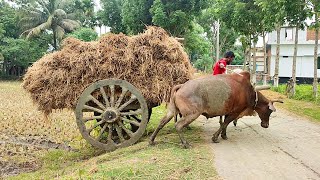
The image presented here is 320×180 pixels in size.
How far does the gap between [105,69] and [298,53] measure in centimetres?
2774

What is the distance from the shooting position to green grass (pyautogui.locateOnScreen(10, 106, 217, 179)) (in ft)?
18.8

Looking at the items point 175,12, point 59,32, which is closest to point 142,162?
point 175,12

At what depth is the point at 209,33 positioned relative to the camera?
149ft

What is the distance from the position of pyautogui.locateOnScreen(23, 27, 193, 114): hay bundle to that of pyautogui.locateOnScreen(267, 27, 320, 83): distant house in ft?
84.8

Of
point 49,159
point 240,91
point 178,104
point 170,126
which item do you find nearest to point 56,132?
point 49,159

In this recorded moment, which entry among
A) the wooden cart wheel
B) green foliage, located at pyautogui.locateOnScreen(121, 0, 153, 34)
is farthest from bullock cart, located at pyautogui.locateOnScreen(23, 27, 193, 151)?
green foliage, located at pyautogui.locateOnScreen(121, 0, 153, 34)

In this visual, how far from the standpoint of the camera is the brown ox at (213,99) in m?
7.47

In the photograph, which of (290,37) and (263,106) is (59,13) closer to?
(290,37)

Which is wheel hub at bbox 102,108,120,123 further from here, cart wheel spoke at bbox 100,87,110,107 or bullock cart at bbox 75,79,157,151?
cart wheel spoke at bbox 100,87,110,107

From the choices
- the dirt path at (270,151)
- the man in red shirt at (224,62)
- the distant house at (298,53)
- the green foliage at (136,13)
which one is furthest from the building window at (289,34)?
the man in red shirt at (224,62)

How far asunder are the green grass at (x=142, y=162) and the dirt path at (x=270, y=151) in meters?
0.33

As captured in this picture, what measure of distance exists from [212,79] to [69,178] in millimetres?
3655

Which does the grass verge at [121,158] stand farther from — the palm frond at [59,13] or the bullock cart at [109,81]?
the palm frond at [59,13]

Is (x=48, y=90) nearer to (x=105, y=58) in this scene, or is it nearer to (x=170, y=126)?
(x=105, y=58)
